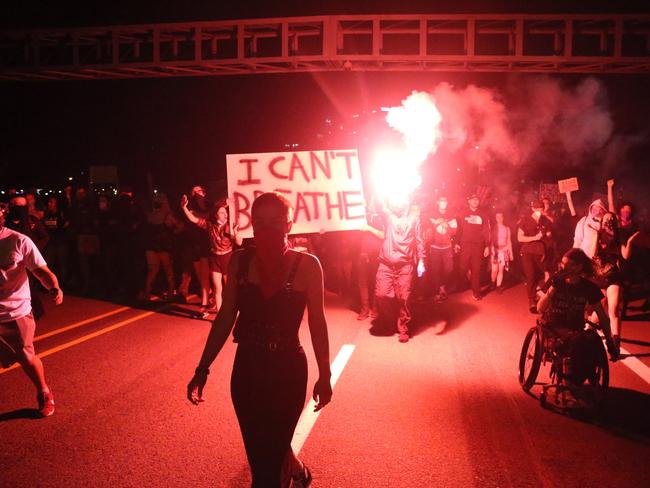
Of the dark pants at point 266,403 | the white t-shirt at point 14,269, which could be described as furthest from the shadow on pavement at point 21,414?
the dark pants at point 266,403

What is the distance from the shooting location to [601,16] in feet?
38.9

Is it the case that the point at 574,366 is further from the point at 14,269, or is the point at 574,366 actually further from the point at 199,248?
the point at 199,248

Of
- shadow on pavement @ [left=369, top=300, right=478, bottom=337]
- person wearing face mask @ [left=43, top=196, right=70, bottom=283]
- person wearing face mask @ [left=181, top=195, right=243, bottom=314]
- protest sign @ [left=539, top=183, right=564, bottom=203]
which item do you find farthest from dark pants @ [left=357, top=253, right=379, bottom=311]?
protest sign @ [left=539, top=183, right=564, bottom=203]

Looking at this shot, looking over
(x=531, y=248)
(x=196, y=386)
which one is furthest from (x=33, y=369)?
(x=531, y=248)

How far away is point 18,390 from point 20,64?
12718 millimetres

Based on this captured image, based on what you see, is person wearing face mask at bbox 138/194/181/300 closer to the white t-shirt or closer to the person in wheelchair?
the white t-shirt

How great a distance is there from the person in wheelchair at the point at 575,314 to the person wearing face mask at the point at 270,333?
124 inches

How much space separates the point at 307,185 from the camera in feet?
21.6

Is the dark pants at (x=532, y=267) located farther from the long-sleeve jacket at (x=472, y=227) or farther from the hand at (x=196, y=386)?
the hand at (x=196, y=386)

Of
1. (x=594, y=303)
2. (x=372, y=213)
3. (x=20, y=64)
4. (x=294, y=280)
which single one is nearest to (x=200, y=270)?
(x=372, y=213)

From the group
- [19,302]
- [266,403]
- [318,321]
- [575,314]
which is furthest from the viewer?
[575,314]

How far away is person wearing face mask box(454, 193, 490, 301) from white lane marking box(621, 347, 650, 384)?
3904mm

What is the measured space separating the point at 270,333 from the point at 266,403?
36cm

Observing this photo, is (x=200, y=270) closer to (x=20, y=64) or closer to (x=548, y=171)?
(x=20, y=64)
